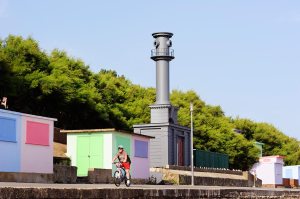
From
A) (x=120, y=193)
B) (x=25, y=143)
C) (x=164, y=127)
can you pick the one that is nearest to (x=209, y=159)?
(x=164, y=127)

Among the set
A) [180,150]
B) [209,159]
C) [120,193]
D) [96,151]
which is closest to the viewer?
[120,193]

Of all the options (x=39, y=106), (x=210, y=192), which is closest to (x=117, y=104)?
(x=39, y=106)

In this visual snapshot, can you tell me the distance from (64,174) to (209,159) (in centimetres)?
3173

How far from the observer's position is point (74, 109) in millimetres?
53312

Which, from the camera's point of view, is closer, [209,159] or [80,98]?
[80,98]

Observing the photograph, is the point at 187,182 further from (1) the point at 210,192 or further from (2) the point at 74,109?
(1) the point at 210,192

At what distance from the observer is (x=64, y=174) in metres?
30.6

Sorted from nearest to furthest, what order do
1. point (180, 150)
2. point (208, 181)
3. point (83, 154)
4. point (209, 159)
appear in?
point (83, 154) < point (208, 181) < point (180, 150) < point (209, 159)

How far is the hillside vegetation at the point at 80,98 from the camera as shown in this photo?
48.9 meters

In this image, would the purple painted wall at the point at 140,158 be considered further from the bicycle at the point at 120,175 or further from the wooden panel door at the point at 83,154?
the bicycle at the point at 120,175

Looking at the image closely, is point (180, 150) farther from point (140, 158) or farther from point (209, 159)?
point (140, 158)

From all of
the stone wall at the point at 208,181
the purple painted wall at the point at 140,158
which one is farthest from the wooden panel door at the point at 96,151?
the stone wall at the point at 208,181

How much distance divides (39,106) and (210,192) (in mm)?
28396

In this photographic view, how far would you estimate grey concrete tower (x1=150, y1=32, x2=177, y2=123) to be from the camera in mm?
53219
